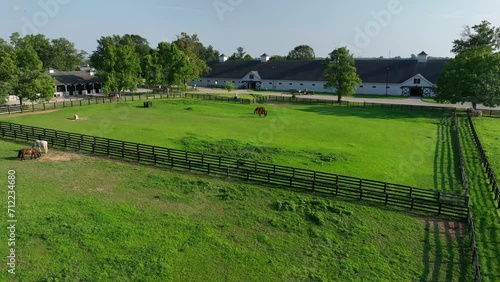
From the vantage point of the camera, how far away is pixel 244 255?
13.9 metres

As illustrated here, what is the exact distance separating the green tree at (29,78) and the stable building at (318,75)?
47.9m

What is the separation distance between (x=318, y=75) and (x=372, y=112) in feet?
102

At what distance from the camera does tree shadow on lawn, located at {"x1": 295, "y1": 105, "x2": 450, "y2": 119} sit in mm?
48375

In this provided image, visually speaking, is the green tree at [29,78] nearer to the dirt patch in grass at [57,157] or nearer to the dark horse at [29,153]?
the dirt patch in grass at [57,157]

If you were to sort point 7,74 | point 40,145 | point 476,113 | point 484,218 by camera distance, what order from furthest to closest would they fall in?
1. point 476,113
2. point 7,74
3. point 40,145
4. point 484,218

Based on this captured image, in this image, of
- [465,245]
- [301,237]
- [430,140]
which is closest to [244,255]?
[301,237]

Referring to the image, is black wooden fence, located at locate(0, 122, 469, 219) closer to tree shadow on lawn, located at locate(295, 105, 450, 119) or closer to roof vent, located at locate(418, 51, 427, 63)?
tree shadow on lawn, located at locate(295, 105, 450, 119)

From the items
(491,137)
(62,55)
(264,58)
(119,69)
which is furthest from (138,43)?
(491,137)

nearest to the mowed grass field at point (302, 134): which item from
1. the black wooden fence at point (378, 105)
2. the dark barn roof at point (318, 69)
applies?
the black wooden fence at point (378, 105)

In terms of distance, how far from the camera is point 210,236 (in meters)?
15.1

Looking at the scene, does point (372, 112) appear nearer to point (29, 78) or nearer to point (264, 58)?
point (29, 78)

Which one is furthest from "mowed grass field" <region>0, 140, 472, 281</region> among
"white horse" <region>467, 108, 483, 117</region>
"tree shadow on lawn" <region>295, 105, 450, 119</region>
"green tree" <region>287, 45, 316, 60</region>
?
"green tree" <region>287, 45, 316, 60</region>

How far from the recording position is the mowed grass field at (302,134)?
25500 mm

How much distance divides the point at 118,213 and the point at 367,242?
11.4 meters
